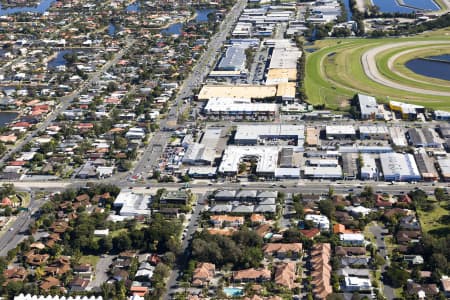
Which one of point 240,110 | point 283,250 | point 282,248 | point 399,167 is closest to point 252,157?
point 240,110

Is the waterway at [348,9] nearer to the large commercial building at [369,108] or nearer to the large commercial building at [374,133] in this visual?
the large commercial building at [369,108]

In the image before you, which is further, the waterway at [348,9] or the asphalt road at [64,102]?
the waterway at [348,9]

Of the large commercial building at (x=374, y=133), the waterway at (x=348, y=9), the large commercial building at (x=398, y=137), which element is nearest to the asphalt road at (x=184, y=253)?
the large commercial building at (x=374, y=133)

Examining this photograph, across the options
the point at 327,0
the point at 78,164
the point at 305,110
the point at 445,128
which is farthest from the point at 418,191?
the point at 327,0

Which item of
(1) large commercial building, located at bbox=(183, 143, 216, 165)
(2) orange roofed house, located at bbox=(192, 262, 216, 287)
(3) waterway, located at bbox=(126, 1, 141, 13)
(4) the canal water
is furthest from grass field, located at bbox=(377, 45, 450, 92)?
(3) waterway, located at bbox=(126, 1, 141, 13)

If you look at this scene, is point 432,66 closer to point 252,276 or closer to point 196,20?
point 196,20

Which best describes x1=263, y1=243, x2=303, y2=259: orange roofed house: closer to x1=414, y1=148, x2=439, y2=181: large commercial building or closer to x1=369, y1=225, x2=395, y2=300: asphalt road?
x1=369, y1=225, x2=395, y2=300: asphalt road
